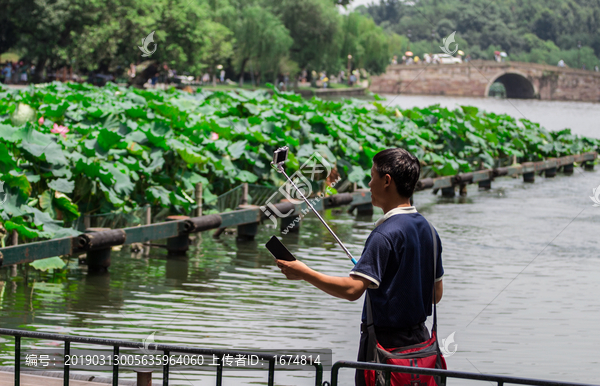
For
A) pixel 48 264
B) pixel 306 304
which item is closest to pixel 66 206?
pixel 48 264

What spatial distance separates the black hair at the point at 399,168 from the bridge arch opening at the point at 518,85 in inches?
2959

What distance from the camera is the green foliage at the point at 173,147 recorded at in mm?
7125

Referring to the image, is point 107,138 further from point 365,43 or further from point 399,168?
point 365,43

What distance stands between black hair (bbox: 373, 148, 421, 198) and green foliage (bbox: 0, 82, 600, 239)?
4.33 m

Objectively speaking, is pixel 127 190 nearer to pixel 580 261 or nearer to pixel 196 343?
pixel 196 343

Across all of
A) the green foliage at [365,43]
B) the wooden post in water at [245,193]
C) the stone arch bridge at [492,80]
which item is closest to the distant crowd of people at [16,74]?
the green foliage at [365,43]

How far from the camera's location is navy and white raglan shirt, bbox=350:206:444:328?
102 inches

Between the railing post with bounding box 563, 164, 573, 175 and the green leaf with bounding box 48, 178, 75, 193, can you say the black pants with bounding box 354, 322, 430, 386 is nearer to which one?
the green leaf with bounding box 48, 178, 75, 193

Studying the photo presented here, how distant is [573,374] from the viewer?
5.13 metres

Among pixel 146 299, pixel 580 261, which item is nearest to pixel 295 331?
pixel 146 299

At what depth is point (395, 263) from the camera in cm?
265

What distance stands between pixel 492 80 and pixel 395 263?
71.8 meters

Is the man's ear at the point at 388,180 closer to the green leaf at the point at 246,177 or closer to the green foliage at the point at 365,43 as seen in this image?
the green leaf at the point at 246,177

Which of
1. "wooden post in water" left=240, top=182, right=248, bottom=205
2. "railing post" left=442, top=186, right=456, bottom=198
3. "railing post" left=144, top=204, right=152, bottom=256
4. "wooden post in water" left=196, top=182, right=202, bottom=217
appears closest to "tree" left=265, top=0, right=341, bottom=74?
"railing post" left=442, top=186, right=456, bottom=198
